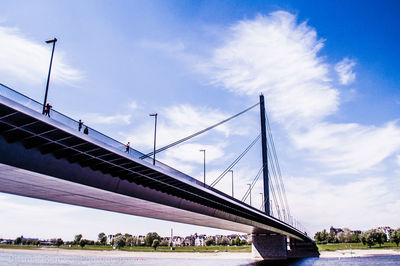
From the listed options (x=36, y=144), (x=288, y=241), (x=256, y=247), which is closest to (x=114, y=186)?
(x=36, y=144)

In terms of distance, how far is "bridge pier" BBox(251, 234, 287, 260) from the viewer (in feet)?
237

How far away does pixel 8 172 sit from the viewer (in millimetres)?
16844

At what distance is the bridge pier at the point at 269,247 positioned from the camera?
237 ft

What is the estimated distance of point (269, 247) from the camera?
73.1 metres

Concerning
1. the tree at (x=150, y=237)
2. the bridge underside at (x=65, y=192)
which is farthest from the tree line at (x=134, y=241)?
Answer: the bridge underside at (x=65, y=192)

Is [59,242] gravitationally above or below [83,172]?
below

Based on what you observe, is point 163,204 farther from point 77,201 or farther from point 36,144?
point 36,144

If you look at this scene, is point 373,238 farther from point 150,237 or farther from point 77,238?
point 77,238

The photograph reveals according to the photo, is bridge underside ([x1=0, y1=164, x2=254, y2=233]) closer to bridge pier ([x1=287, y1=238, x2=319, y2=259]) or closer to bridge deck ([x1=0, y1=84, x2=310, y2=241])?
bridge deck ([x1=0, y1=84, x2=310, y2=241])

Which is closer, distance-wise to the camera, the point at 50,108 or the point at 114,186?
the point at 50,108

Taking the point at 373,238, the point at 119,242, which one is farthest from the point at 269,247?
the point at 119,242

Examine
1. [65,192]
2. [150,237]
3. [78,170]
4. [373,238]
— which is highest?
[78,170]

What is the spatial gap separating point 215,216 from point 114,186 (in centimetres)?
1959

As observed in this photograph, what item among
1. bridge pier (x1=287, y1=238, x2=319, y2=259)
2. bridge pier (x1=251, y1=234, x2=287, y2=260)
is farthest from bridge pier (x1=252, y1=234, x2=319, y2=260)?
bridge pier (x1=287, y1=238, x2=319, y2=259)
